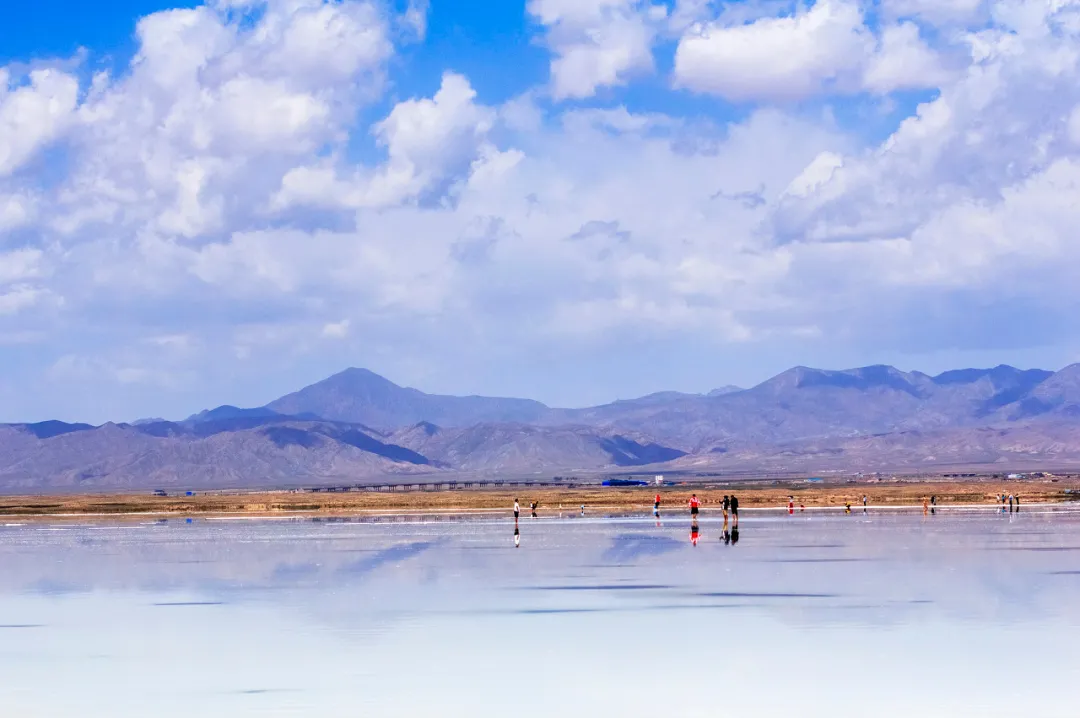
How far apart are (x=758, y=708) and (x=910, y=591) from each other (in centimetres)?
1559

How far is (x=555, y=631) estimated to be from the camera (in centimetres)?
3069

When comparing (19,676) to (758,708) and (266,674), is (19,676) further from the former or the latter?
(758,708)

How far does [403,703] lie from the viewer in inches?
894

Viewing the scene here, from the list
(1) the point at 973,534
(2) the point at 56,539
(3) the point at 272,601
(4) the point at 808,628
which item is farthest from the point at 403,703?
(2) the point at 56,539

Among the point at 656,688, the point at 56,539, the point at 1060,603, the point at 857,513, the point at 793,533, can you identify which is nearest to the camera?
the point at 656,688

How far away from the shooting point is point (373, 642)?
29.2m

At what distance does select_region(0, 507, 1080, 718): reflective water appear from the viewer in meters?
23.0

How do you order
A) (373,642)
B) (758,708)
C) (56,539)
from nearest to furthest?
(758,708)
(373,642)
(56,539)

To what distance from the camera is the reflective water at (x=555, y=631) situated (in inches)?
905

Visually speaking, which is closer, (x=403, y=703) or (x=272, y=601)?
(x=403, y=703)

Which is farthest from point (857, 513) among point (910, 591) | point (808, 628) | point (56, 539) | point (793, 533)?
point (808, 628)

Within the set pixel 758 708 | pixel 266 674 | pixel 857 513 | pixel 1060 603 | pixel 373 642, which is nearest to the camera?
pixel 758 708

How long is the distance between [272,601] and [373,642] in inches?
358

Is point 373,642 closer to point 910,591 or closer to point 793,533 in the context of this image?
point 910,591
